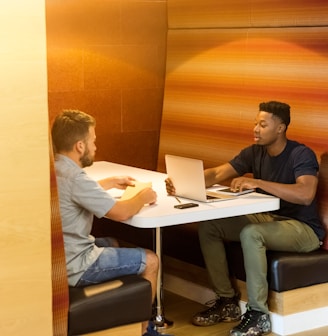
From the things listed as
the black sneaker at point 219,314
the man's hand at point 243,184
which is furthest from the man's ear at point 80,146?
the black sneaker at point 219,314

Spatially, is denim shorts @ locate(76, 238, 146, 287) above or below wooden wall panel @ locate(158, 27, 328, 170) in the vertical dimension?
below

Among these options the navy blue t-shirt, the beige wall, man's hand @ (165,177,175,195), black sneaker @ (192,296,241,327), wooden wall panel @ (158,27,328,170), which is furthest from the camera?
wooden wall panel @ (158,27,328,170)

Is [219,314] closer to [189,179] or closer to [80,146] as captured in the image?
[189,179]

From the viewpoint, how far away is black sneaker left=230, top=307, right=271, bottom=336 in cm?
430

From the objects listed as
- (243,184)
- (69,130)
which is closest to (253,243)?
(243,184)

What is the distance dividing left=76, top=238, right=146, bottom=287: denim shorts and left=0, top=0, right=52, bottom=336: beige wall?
1.22 feet

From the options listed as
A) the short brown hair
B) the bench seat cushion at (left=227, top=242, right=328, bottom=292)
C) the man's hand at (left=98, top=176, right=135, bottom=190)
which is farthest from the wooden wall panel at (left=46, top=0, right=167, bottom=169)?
the bench seat cushion at (left=227, top=242, right=328, bottom=292)

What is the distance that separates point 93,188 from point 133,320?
0.63 meters

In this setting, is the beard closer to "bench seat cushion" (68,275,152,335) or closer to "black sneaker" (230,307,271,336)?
"bench seat cushion" (68,275,152,335)

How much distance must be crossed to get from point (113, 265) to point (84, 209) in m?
0.30

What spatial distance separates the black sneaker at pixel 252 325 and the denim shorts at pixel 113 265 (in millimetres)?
752

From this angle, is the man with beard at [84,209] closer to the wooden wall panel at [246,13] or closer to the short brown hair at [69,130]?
the short brown hair at [69,130]

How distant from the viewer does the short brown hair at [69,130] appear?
3.83 m

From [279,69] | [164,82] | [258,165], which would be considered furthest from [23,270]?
[164,82]
